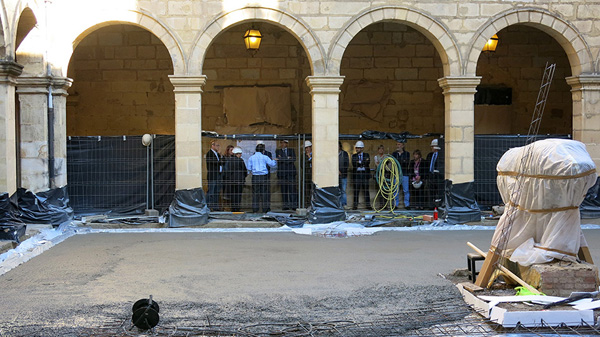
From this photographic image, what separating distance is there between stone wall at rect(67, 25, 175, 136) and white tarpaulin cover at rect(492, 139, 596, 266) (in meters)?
11.4

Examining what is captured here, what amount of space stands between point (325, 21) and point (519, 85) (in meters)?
6.60

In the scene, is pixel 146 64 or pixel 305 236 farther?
pixel 146 64

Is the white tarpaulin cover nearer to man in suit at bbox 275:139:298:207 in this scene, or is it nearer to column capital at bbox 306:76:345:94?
column capital at bbox 306:76:345:94

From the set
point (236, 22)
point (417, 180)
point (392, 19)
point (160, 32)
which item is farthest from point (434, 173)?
point (160, 32)

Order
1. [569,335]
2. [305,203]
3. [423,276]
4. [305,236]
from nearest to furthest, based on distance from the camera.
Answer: [569,335], [423,276], [305,236], [305,203]

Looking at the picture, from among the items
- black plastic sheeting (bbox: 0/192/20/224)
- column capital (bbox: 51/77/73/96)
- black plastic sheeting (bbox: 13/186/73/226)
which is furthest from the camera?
column capital (bbox: 51/77/73/96)

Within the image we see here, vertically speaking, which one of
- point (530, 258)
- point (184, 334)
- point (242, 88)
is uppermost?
point (242, 88)

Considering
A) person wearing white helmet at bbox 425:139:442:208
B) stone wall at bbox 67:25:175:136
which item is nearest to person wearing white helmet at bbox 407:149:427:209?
person wearing white helmet at bbox 425:139:442:208

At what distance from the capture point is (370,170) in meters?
13.5

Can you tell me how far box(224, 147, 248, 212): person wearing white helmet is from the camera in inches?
511

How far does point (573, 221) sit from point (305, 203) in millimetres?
7648

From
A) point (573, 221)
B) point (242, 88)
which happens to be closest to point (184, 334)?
point (573, 221)

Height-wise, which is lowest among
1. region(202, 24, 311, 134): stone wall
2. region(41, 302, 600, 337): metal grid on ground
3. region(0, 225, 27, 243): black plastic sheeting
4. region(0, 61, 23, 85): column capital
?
region(41, 302, 600, 337): metal grid on ground

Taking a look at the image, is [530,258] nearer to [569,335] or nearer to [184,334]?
[569,335]
